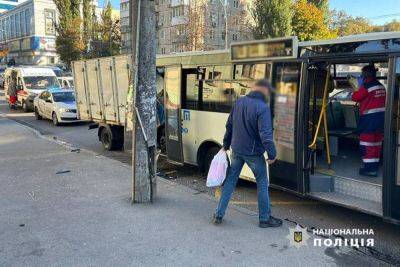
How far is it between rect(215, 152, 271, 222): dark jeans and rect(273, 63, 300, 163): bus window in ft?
2.79

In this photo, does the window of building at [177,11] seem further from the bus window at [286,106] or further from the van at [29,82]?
the bus window at [286,106]

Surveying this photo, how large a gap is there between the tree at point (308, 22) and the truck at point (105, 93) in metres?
27.9

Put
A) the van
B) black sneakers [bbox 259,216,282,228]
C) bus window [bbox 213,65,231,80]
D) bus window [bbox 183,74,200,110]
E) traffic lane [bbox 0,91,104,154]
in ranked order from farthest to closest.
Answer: the van → traffic lane [bbox 0,91,104,154] → bus window [bbox 183,74,200,110] → bus window [bbox 213,65,231,80] → black sneakers [bbox 259,216,282,228]

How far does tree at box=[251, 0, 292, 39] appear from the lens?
34.5m

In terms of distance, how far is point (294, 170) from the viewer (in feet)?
19.3

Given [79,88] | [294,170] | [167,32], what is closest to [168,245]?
[294,170]

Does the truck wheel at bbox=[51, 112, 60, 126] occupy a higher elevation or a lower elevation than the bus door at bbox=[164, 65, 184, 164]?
lower

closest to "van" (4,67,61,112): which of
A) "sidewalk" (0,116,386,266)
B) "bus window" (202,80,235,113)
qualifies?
"sidewalk" (0,116,386,266)

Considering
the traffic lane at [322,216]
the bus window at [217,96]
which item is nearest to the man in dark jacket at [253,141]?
the traffic lane at [322,216]

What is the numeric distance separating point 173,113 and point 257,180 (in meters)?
3.37

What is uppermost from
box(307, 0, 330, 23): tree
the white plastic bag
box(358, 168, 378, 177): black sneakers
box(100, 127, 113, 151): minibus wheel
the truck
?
box(307, 0, 330, 23): tree

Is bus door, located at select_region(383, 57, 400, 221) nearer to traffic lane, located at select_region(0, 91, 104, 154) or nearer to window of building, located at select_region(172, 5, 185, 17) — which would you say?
traffic lane, located at select_region(0, 91, 104, 154)

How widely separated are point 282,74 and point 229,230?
7.37 feet

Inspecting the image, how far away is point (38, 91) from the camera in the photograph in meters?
23.8
